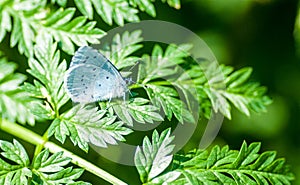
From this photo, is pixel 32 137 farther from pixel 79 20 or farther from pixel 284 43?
pixel 284 43

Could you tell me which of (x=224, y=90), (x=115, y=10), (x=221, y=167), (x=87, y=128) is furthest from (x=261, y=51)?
(x=87, y=128)

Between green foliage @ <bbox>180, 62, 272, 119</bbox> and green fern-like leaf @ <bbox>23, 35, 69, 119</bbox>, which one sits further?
green foliage @ <bbox>180, 62, 272, 119</bbox>

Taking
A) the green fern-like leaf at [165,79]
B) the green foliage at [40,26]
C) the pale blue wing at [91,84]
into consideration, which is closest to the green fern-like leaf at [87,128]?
the pale blue wing at [91,84]

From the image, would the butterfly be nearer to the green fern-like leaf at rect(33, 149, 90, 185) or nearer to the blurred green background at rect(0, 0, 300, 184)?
the green fern-like leaf at rect(33, 149, 90, 185)

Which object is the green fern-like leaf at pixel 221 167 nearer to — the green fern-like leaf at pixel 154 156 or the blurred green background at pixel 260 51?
the green fern-like leaf at pixel 154 156

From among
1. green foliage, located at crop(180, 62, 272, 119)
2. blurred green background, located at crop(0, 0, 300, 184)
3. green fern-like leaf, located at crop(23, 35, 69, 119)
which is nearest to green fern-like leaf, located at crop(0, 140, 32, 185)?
green fern-like leaf, located at crop(23, 35, 69, 119)
